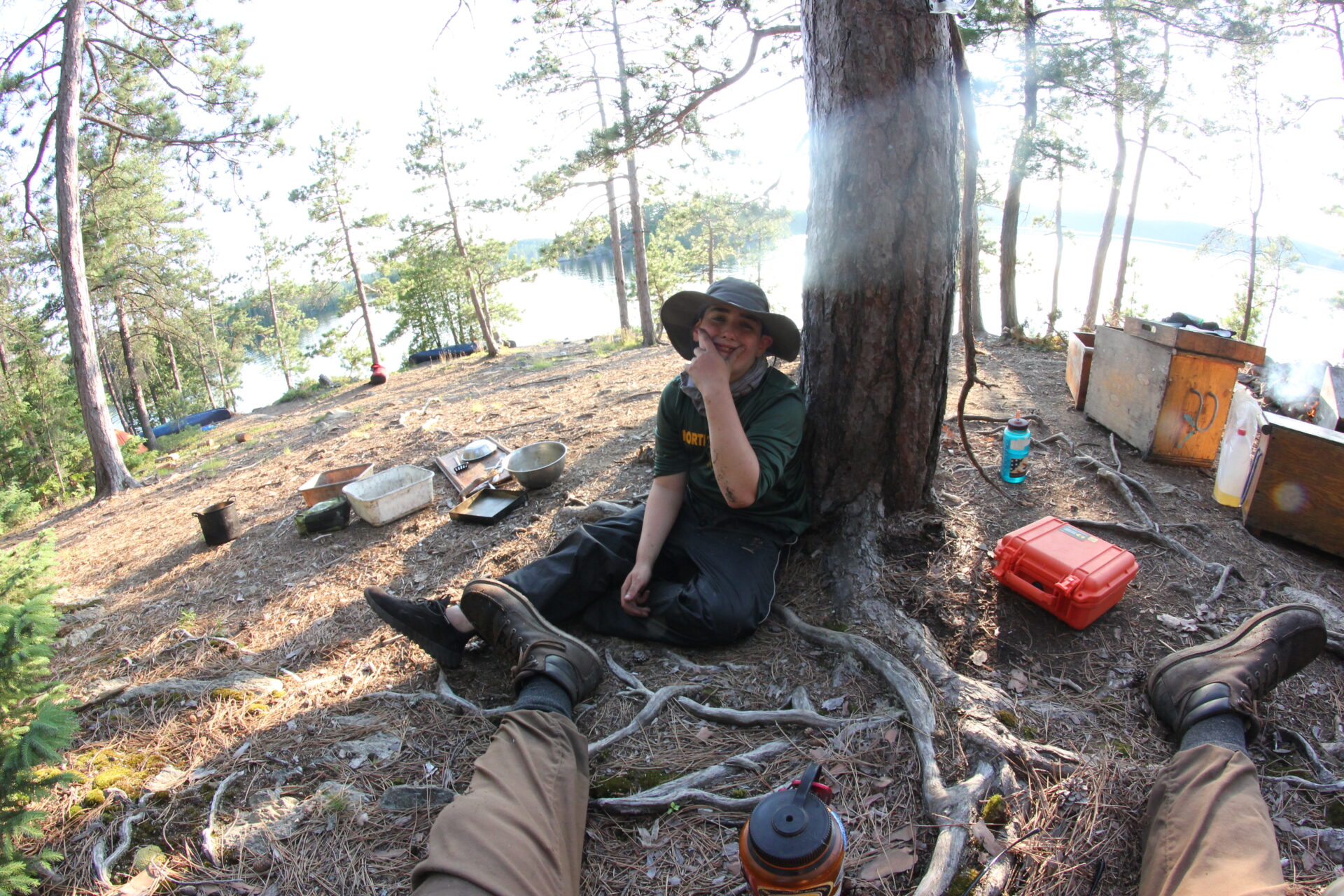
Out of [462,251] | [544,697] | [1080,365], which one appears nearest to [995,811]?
[544,697]

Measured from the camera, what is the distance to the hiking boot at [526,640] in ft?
6.98

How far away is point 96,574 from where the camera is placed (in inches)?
187

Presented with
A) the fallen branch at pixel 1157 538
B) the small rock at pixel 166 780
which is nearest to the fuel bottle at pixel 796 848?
the small rock at pixel 166 780

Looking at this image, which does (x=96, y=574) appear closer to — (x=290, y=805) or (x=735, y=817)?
(x=290, y=805)

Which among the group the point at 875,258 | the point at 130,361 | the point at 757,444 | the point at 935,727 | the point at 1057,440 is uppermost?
the point at 875,258

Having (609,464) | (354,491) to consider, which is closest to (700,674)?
(609,464)

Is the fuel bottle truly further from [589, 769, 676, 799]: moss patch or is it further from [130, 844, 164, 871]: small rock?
[130, 844, 164, 871]: small rock

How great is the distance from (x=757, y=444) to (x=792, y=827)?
4.59 feet

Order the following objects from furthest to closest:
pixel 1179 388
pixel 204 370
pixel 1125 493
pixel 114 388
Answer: pixel 204 370 → pixel 114 388 → pixel 1179 388 → pixel 1125 493

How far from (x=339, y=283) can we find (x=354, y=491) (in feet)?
82.1

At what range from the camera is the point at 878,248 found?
2408 mm

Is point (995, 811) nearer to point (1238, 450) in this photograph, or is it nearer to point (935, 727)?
point (935, 727)

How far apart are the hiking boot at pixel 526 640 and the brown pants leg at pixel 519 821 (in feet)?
0.75

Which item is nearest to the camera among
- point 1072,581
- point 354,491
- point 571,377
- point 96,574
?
point 1072,581
